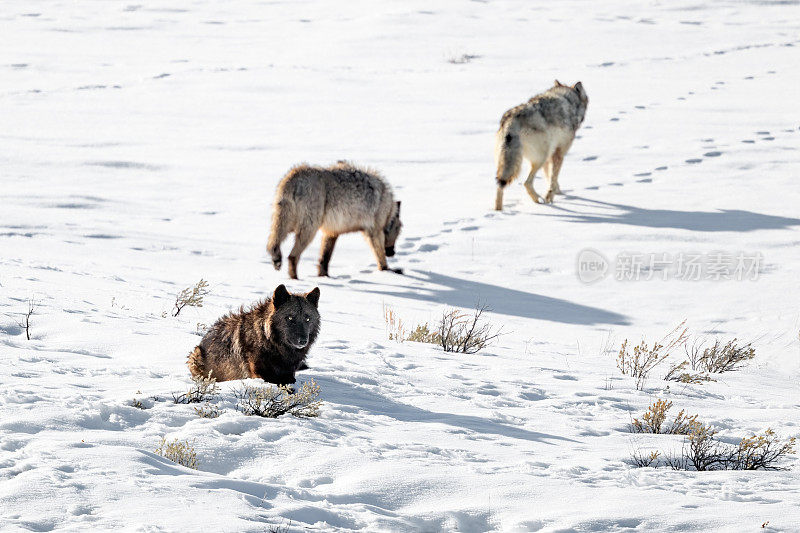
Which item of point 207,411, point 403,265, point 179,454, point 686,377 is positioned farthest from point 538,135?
point 179,454

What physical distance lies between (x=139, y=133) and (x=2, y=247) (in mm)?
8708

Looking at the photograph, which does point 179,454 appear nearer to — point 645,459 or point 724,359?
point 645,459

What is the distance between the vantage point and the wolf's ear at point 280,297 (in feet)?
16.2

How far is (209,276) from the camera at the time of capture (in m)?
10.1

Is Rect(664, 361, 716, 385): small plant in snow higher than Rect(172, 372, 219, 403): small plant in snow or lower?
lower

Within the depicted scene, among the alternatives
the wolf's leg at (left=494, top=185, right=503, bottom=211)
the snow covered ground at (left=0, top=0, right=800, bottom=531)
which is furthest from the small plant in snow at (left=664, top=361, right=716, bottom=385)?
the wolf's leg at (left=494, top=185, right=503, bottom=211)

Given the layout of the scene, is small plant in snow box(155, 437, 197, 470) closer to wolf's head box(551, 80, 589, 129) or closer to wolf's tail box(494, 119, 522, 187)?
wolf's tail box(494, 119, 522, 187)

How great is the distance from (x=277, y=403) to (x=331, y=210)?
6.19m

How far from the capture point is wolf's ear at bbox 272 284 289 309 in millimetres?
4945

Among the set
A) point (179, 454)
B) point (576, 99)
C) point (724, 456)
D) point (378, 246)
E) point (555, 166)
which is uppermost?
point (576, 99)

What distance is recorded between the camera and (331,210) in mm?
10594

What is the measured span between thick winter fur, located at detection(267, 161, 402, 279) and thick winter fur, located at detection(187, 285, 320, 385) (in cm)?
481

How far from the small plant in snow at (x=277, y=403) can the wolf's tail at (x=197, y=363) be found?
0.61 m

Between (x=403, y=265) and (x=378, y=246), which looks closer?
(x=378, y=246)
